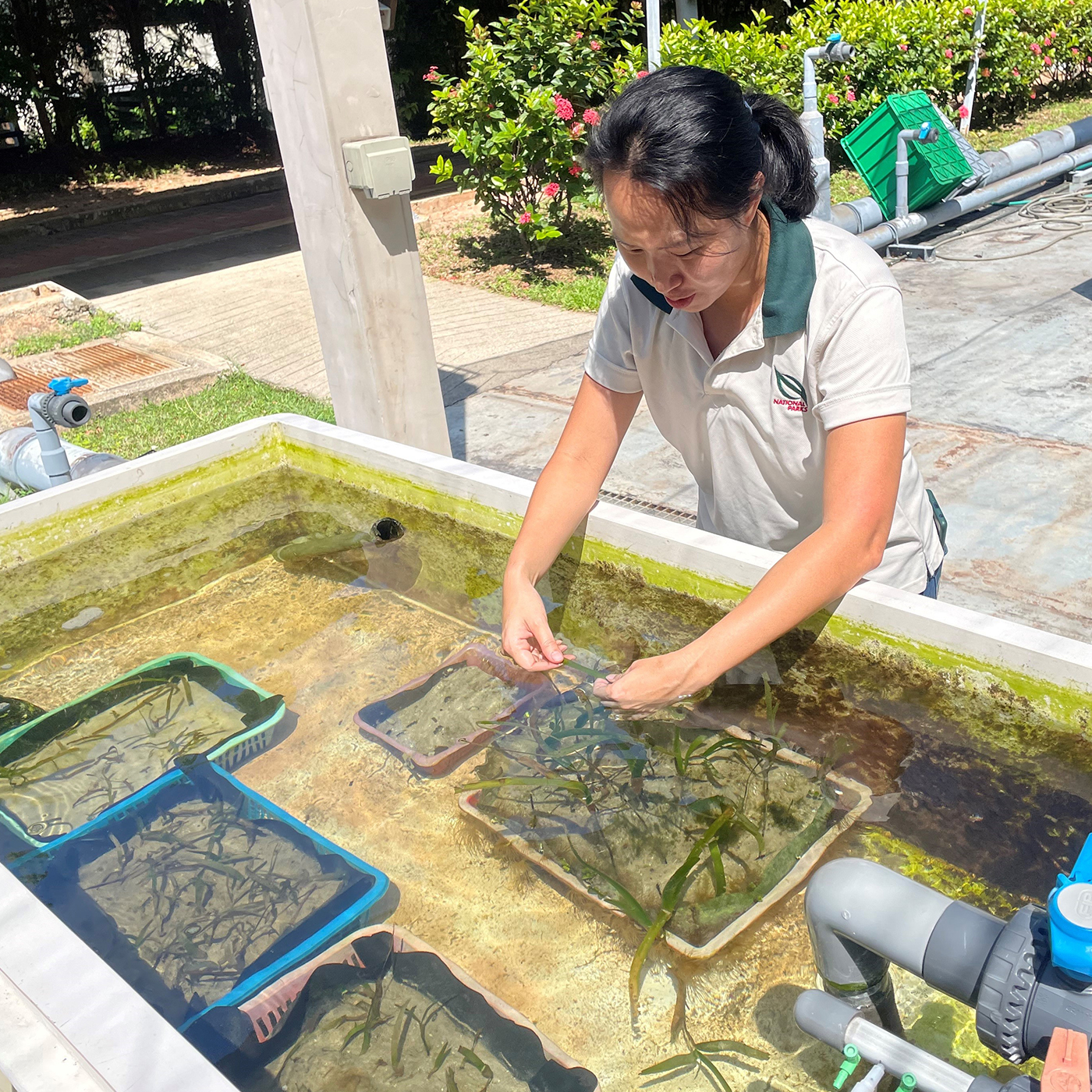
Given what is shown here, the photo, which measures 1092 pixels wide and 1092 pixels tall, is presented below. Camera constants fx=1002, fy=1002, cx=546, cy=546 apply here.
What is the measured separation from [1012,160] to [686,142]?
8.55 meters

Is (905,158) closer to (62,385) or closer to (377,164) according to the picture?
(377,164)

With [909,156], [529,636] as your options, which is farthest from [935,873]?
[909,156]

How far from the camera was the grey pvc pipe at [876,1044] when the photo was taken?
1.18 meters

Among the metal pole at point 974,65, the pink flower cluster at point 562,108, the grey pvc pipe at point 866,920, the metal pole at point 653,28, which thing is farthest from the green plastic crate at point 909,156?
the grey pvc pipe at point 866,920

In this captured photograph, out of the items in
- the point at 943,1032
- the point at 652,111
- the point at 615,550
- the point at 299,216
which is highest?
the point at 652,111

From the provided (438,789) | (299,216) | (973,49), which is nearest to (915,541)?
(438,789)

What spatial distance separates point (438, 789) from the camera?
210 cm

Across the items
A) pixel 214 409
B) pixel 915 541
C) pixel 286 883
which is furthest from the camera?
pixel 214 409

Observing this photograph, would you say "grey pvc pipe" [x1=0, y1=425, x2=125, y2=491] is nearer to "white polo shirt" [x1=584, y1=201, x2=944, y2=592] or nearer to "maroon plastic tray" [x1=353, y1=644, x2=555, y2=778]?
"maroon plastic tray" [x1=353, y1=644, x2=555, y2=778]

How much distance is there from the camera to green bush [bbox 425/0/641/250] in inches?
302

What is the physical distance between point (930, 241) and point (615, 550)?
677cm

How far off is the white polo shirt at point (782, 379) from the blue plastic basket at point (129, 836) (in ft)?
3.51

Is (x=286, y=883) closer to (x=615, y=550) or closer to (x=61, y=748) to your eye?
(x=61, y=748)

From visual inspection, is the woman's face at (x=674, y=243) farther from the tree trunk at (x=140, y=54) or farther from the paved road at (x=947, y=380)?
the tree trunk at (x=140, y=54)
